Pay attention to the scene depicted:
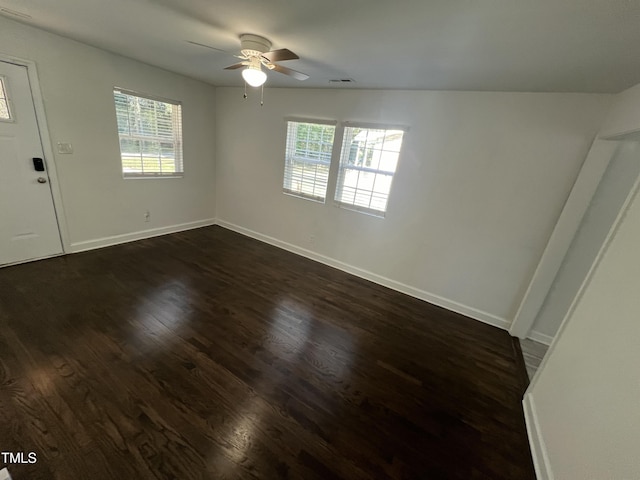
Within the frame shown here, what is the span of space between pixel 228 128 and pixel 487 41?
397 centimetres

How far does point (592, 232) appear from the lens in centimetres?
233

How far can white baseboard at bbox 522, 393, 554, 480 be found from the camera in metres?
1.44

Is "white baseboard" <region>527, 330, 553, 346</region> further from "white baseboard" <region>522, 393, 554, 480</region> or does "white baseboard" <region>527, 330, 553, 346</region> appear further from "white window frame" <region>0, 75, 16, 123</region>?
"white window frame" <region>0, 75, 16, 123</region>

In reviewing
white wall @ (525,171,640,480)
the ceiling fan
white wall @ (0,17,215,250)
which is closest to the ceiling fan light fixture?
the ceiling fan

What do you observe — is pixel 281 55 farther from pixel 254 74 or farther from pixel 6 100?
pixel 6 100

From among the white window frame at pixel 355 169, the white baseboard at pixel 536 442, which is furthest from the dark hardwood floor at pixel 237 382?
the white window frame at pixel 355 169

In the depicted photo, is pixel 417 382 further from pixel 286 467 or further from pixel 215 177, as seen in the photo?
pixel 215 177

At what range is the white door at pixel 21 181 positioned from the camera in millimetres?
2498

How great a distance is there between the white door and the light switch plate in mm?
160

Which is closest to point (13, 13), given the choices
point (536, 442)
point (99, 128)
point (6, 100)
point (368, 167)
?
point (6, 100)

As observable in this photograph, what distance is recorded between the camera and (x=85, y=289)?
254 cm

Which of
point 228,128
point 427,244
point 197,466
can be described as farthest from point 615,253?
point 228,128

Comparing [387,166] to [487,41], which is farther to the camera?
[387,166]

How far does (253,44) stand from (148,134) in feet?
8.68
